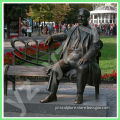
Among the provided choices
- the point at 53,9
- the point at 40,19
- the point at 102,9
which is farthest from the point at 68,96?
the point at 102,9

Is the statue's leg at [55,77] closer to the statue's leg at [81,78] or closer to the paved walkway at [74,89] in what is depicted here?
the statue's leg at [81,78]

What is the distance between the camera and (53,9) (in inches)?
945

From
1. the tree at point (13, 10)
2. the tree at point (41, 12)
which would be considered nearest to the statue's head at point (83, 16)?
the tree at point (41, 12)

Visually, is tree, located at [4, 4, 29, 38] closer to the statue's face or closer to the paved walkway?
the paved walkway

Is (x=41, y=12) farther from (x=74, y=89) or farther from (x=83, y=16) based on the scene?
(x=83, y=16)

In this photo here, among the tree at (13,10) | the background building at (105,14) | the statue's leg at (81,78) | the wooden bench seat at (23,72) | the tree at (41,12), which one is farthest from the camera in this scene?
the background building at (105,14)

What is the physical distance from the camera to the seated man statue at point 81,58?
18.4ft

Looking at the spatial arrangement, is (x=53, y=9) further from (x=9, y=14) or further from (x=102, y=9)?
(x=102, y=9)

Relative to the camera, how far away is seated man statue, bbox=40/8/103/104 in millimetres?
5605

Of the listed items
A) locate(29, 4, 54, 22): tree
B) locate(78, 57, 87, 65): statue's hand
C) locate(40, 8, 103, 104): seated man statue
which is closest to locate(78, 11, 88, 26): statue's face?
locate(40, 8, 103, 104): seated man statue

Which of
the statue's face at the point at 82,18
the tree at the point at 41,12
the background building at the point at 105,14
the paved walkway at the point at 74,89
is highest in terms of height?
the background building at the point at 105,14

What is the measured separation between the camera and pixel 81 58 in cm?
562

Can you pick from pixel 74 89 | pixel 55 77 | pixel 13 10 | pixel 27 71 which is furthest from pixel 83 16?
pixel 13 10

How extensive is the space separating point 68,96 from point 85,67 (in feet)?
3.51
